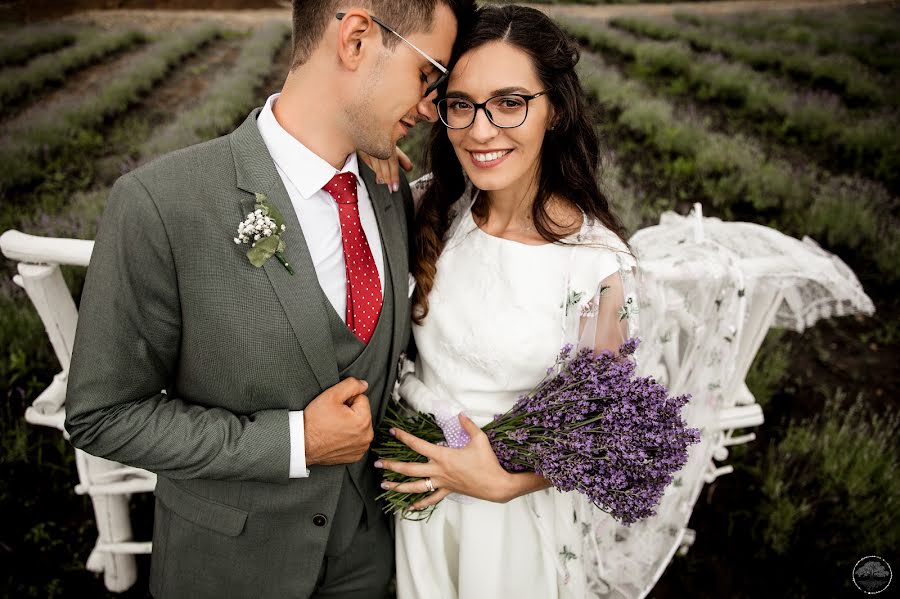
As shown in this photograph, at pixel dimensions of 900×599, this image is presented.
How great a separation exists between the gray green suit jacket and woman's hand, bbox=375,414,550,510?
0.29 m

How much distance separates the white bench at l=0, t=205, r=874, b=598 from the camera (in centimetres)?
204

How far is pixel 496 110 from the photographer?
5.77 feet

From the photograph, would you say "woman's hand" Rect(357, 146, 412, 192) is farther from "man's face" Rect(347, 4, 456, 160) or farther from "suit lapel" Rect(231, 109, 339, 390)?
"suit lapel" Rect(231, 109, 339, 390)

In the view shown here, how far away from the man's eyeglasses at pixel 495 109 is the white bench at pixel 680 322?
72 centimetres

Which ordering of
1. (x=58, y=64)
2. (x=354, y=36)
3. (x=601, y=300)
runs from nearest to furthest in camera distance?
(x=354, y=36), (x=601, y=300), (x=58, y=64)

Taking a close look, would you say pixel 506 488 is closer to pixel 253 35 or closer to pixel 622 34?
pixel 253 35

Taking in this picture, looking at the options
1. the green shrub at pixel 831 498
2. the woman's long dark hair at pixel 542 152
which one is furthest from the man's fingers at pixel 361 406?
the green shrub at pixel 831 498

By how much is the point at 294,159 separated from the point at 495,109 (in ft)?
2.20

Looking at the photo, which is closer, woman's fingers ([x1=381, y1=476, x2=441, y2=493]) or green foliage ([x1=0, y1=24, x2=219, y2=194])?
woman's fingers ([x1=381, y1=476, x2=441, y2=493])

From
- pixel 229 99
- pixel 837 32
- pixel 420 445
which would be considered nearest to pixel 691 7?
pixel 837 32

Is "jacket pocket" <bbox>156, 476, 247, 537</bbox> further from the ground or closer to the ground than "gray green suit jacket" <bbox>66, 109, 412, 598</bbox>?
closer to the ground

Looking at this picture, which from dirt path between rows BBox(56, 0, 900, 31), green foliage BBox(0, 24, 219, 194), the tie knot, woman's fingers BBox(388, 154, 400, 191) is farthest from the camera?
dirt path between rows BBox(56, 0, 900, 31)

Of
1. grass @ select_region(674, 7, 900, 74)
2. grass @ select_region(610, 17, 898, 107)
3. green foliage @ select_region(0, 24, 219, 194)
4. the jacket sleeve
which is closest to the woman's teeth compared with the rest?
the jacket sleeve

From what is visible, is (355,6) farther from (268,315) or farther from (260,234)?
(268,315)
